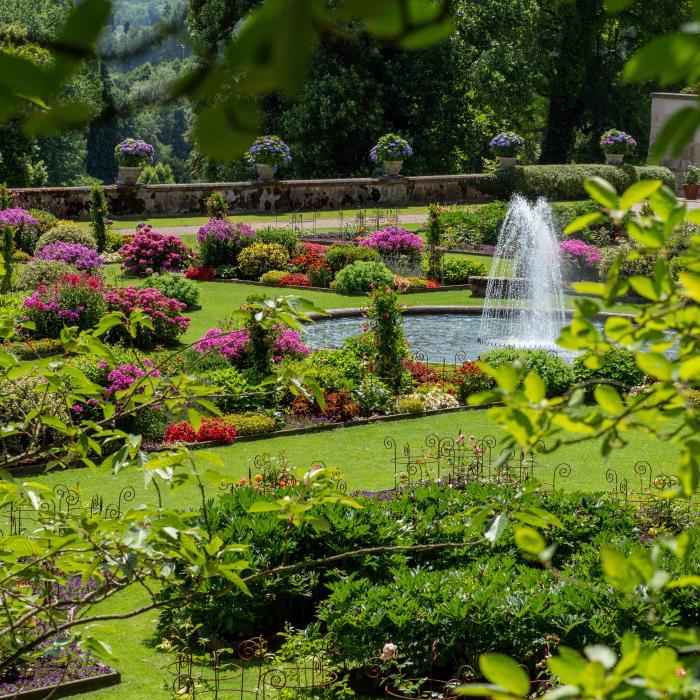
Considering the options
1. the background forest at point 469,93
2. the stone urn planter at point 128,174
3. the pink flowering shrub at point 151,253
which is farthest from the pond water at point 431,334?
the background forest at point 469,93

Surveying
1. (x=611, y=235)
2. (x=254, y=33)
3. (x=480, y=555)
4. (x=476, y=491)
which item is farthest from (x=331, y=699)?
(x=611, y=235)

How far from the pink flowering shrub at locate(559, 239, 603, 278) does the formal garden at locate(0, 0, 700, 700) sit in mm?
58

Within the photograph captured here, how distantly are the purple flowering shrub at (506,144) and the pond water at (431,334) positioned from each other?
13.3 m

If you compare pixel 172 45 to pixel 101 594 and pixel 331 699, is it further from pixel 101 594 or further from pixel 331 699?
pixel 331 699

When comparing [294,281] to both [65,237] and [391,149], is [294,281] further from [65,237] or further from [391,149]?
[391,149]

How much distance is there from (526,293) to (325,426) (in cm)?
836

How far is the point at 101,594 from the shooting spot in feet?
12.4

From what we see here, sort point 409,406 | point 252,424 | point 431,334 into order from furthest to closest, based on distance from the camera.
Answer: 1. point 431,334
2. point 409,406
3. point 252,424

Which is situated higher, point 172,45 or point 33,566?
point 172,45

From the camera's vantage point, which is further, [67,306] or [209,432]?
[67,306]

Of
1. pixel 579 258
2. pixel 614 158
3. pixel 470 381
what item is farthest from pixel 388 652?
pixel 614 158

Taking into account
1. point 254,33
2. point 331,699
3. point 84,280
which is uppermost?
point 254,33

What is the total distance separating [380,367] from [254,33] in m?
13.6

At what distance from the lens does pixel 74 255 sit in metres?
20.0
